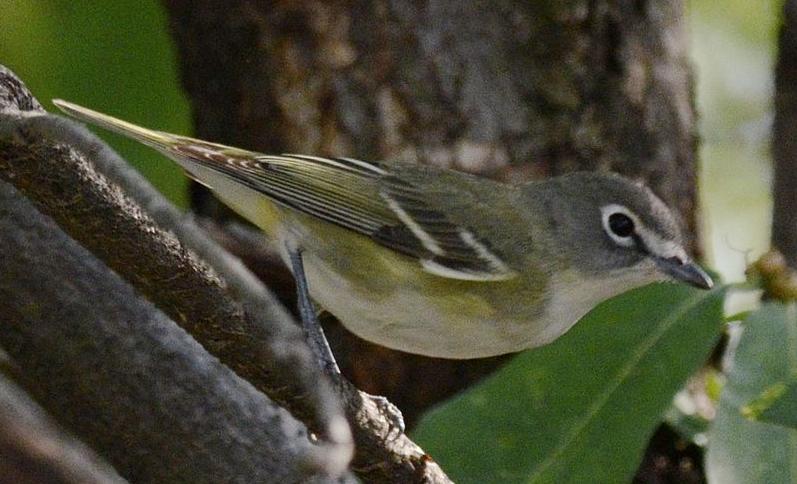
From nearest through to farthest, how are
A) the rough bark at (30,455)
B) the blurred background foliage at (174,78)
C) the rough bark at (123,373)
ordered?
the rough bark at (30,455)
the rough bark at (123,373)
the blurred background foliage at (174,78)

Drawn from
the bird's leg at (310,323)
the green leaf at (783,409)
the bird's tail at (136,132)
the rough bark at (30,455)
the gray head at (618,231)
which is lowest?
the green leaf at (783,409)

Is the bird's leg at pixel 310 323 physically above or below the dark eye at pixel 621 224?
above

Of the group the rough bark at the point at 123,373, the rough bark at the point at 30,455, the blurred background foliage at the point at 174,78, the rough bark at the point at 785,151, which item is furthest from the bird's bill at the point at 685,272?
the rough bark at the point at 30,455

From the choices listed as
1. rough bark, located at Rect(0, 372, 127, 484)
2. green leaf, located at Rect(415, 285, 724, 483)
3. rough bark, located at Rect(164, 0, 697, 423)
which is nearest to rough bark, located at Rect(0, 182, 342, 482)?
rough bark, located at Rect(0, 372, 127, 484)

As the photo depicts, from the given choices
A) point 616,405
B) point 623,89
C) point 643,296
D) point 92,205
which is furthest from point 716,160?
point 92,205

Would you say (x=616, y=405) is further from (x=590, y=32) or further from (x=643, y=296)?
(x=590, y=32)

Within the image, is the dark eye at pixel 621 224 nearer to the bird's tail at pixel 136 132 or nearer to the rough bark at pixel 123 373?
the bird's tail at pixel 136 132

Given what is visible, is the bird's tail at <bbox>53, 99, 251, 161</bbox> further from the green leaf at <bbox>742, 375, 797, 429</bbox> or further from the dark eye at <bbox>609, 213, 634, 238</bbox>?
the green leaf at <bbox>742, 375, 797, 429</bbox>
